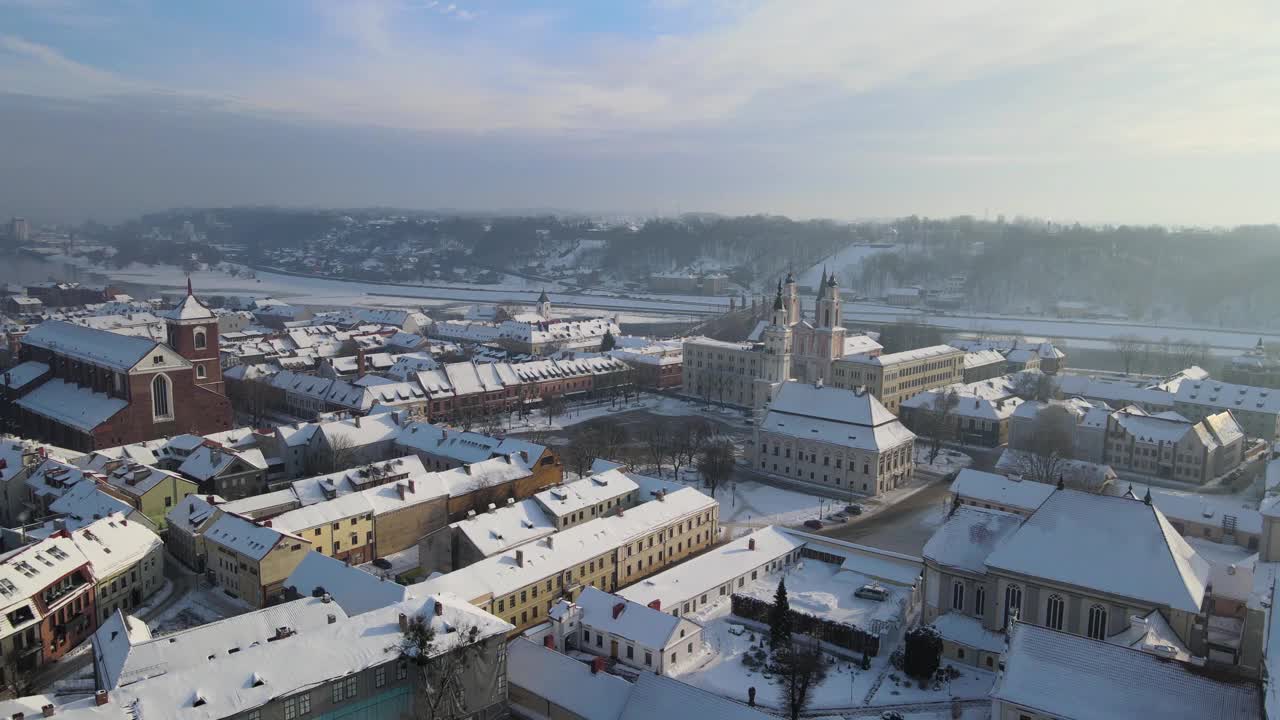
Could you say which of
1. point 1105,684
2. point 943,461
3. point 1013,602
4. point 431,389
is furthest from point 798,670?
point 431,389

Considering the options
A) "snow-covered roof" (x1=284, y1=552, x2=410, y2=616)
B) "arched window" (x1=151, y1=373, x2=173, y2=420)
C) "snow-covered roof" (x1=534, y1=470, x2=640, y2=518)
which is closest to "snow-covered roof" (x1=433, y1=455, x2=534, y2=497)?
"snow-covered roof" (x1=534, y1=470, x2=640, y2=518)

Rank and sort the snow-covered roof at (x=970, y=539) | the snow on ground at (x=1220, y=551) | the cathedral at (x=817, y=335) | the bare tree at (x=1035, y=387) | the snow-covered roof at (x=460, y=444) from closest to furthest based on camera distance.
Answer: the snow-covered roof at (x=970, y=539)
the snow on ground at (x=1220, y=551)
the snow-covered roof at (x=460, y=444)
the bare tree at (x=1035, y=387)
the cathedral at (x=817, y=335)

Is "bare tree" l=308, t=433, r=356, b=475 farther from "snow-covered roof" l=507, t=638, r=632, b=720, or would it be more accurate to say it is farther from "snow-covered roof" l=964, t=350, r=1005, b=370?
"snow-covered roof" l=964, t=350, r=1005, b=370

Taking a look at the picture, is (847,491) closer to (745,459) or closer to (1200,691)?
(745,459)

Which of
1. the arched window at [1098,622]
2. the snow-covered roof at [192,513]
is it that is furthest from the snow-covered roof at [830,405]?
the snow-covered roof at [192,513]

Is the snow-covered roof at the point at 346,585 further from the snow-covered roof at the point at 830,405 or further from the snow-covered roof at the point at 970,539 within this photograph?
the snow-covered roof at the point at 830,405

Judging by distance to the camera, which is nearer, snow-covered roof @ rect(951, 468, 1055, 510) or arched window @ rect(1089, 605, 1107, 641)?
arched window @ rect(1089, 605, 1107, 641)
